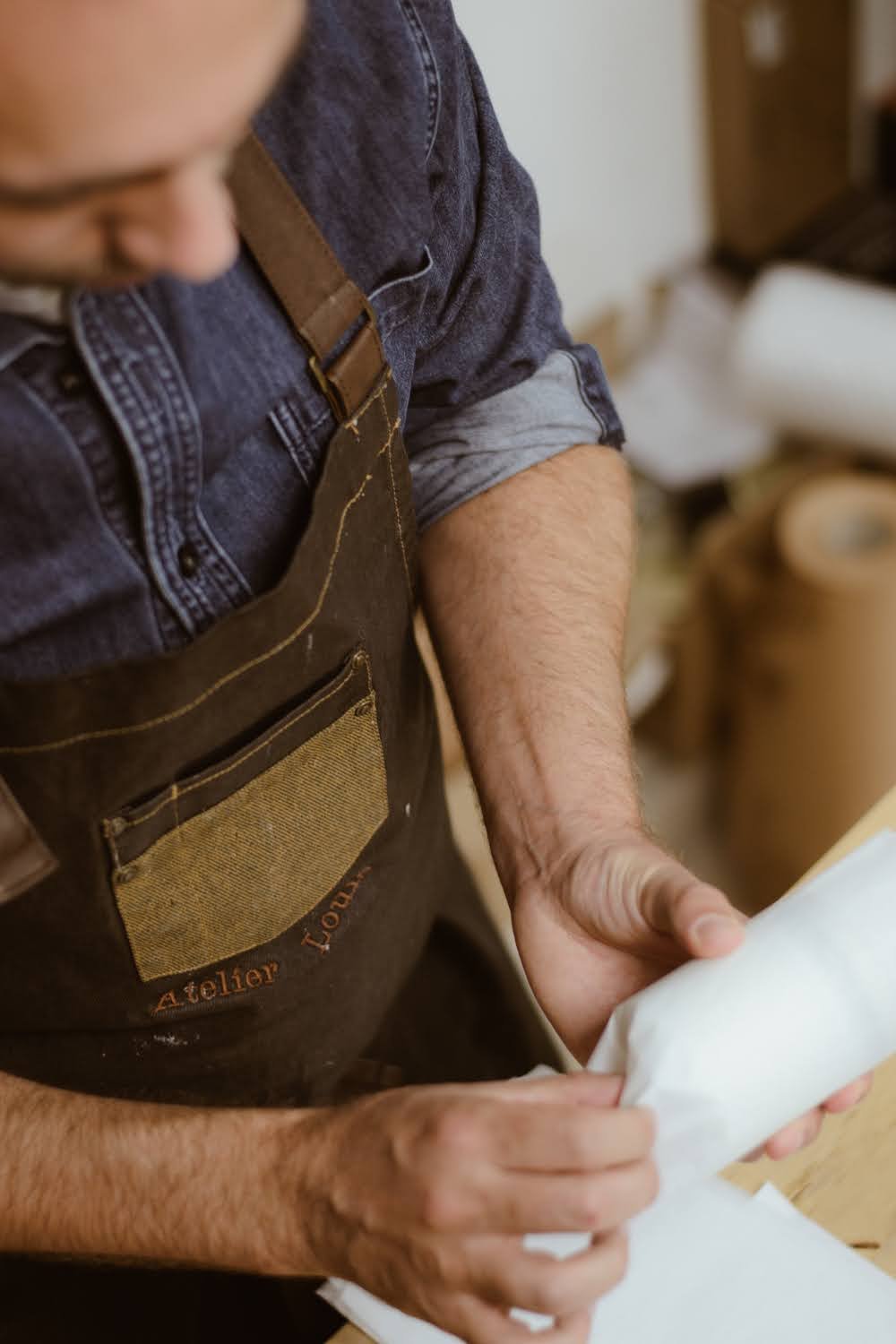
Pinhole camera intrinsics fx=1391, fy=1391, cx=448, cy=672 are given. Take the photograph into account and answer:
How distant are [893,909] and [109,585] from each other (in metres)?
0.52

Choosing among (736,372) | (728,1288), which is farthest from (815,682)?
(728,1288)

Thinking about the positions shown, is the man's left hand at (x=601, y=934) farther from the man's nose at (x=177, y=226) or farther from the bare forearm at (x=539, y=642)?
the man's nose at (x=177, y=226)

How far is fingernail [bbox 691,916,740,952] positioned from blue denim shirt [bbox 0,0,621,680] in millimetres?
361

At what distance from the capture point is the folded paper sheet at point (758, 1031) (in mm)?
811

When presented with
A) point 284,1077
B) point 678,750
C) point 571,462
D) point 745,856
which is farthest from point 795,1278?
point 678,750

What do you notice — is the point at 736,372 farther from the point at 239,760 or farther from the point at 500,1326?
the point at 500,1326

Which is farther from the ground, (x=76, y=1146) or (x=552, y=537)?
(x=552, y=537)

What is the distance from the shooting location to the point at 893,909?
33.6 inches

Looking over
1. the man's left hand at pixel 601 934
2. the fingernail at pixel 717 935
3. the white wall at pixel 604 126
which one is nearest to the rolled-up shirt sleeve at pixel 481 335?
the man's left hand at pixel 601 934

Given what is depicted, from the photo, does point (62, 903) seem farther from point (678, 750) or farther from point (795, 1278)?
point (678, 750)

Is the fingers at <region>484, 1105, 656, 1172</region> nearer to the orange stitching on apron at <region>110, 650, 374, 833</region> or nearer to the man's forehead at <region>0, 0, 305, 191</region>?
the orange stitching on apron at <region>110, 650, 374, 833</region>

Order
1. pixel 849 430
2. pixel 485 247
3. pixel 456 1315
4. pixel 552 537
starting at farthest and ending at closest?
pixel 849 430, pixel 552 537, pixel 485 247, pixel 456 1315

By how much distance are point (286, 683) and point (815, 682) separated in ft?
4.76

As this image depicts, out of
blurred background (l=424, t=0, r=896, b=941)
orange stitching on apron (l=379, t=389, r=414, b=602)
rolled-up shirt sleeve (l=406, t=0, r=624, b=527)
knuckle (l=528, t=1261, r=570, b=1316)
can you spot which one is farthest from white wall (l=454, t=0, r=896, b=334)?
knuckle (l=528, t=1261, r=570, b=1316)
